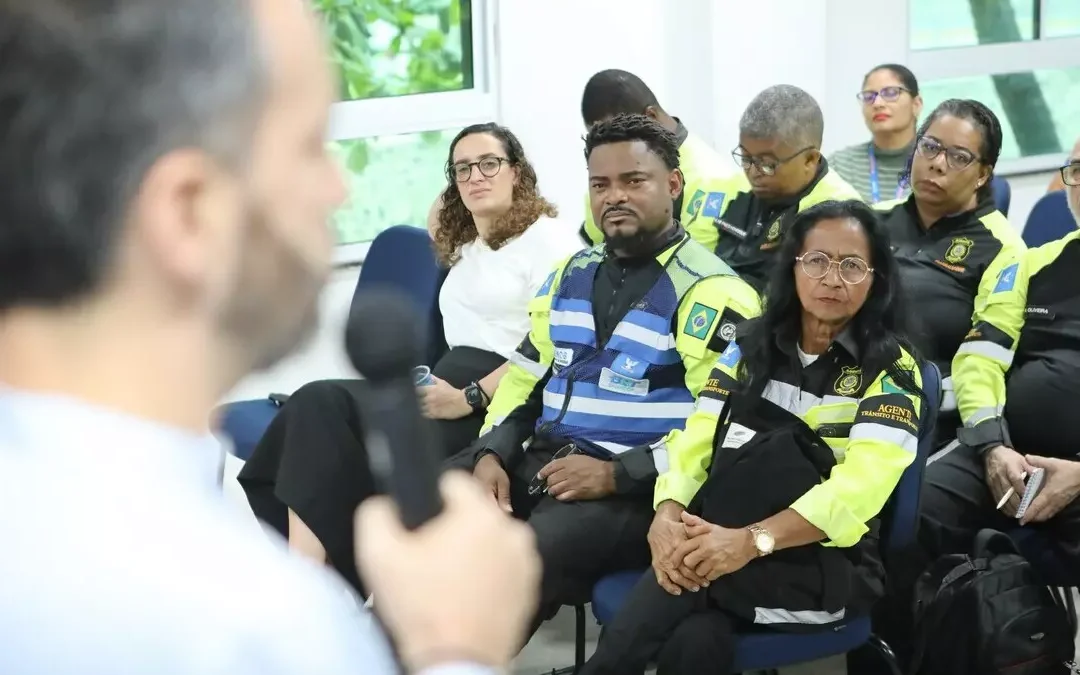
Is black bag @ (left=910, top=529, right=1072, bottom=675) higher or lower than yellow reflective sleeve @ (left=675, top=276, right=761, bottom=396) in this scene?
lower

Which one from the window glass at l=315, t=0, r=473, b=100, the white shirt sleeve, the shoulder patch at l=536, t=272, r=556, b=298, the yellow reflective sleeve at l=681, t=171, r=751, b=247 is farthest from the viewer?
the window glass at l=315, t=0, r=473, b=100

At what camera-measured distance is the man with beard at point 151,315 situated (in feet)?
1.74

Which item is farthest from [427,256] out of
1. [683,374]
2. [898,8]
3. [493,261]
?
[898,8]

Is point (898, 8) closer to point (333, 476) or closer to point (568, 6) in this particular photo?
point (568, 6)

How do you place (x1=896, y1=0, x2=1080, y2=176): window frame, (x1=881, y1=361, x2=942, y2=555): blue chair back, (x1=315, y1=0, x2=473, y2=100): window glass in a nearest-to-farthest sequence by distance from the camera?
(x1=881, y1=361, x2=942, y2=555): blue chair back → (x1=315, y1=0, x2=473, y2=100): window glass → (x1=896, y1=0, x2=1080, y2=176): window frame

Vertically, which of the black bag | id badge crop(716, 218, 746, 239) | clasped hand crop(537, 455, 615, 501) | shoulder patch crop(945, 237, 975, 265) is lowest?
the black bag

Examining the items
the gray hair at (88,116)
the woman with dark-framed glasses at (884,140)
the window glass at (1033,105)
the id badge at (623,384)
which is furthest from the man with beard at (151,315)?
the window glass at (1033,105)

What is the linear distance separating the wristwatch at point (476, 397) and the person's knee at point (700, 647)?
3.58 feet

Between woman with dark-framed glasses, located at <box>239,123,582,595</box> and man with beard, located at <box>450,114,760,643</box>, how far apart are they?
10.8 inches

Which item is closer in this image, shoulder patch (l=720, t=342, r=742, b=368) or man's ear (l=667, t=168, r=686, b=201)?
shoulder patch (l=720, t=342, r=742, b=368)

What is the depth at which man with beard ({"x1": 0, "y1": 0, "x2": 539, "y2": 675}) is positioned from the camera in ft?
1.74

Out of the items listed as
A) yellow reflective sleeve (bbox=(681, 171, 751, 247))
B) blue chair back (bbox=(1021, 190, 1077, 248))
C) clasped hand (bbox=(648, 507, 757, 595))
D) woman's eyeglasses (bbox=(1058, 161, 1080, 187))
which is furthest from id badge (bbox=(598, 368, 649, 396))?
blue chair back (bbox=(1021, 190, 1077, 248))

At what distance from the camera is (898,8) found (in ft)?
17.2

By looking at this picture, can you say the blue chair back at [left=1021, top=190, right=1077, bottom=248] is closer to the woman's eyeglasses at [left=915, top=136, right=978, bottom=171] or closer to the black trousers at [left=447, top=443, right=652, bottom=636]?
the woman's eyeglasses at [left=915, top=136, right=978, bottom=171]
